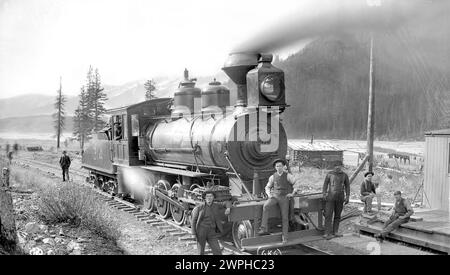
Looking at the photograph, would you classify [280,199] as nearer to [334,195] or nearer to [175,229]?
[334,195]

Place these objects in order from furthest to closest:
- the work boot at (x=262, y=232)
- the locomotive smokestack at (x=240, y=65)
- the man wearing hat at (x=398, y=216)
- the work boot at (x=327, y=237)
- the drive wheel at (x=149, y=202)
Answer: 1. the drive wheel at (x=149, y=202)
2. the man wearing hat at (x=398, y=216)
3. the locomotive smokestack at (x=240, y=65)
4. the work boot at (x=327, y=237)
5. the work boot at (x=262, y=232)

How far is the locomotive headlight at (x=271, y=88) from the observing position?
7680mm

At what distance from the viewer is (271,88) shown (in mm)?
7797

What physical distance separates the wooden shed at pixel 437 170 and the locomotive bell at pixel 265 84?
Answer: 5377mm

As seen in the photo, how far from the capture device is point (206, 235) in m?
6.39

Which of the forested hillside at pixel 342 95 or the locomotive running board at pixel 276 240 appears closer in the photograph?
the locomotive running board at pixel 276 240

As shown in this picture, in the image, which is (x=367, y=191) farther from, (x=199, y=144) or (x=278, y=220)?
(x=199, y=144)

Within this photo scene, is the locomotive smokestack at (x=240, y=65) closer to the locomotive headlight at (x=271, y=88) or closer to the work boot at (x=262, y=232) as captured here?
the locomotive headlight at (x=271, y=88)

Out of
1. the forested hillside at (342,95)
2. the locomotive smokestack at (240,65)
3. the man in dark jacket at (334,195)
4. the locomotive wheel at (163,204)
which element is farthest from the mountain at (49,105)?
the man in dark jacket at (334,195)

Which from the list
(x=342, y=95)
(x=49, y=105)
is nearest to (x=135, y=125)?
(x=342, y=95)

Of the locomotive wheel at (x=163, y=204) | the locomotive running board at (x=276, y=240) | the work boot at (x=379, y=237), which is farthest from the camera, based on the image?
the locomotive wheel at (x=163, y=204)

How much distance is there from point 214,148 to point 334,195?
280cm
